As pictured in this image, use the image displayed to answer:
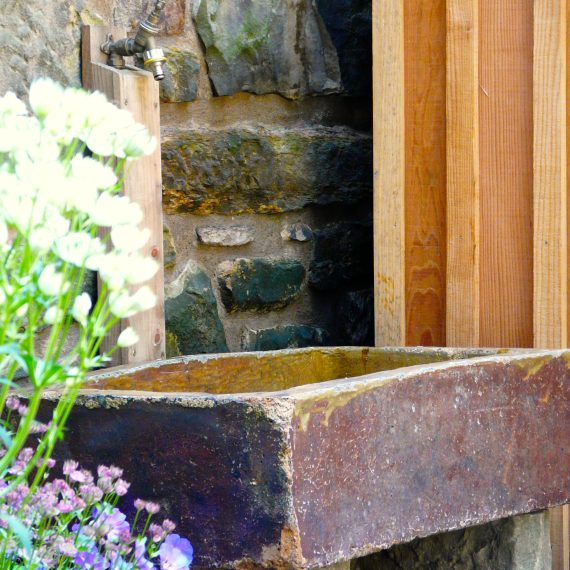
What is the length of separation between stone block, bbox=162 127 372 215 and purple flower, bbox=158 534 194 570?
107cm

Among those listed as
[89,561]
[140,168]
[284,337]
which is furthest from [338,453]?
[284,337]

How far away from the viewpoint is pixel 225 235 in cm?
252

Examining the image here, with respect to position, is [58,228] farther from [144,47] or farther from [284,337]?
[284,337]

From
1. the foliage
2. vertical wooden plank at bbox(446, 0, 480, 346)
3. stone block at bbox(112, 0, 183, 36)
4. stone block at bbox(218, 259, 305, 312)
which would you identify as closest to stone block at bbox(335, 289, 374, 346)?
stone block at bbox(218, 259, 305, 312)

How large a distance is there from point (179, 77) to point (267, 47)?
0.30 meters

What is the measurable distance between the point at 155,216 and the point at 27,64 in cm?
40

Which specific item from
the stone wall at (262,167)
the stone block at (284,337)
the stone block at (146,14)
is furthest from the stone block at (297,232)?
the stone block at (146,14)

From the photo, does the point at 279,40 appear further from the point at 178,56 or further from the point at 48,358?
the point at 48,358

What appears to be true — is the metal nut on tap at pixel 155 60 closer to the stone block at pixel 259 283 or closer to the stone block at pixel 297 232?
the stone block at pixel 259 283

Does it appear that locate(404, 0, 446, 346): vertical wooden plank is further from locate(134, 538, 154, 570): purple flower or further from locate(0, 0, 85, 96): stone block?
locate(134, 538, 154, 570): purple flower

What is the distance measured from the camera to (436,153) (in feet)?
8.48

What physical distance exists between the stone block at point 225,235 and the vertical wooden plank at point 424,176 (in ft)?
1.28

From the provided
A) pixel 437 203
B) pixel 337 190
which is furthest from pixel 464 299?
pixel 337 190

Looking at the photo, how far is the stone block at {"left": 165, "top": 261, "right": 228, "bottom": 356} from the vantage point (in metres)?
2.42
